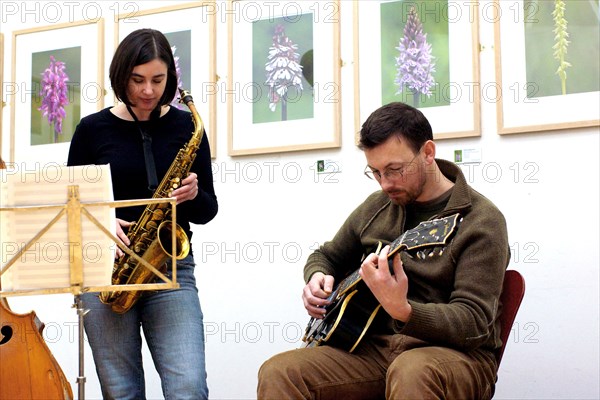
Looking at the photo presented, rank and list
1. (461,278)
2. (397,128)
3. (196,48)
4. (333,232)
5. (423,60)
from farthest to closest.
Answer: (196,48)
(333,232)
(423,60)
(397,128)
(461,278)

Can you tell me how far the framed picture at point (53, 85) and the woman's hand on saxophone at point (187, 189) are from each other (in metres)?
1.77

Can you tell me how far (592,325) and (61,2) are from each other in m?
3.04

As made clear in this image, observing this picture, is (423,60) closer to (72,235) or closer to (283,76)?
(283,76)

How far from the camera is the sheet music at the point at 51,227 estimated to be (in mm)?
2049

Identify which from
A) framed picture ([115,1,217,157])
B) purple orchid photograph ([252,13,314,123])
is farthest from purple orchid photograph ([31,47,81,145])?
purple orchid photograph ([252,13,314,123])

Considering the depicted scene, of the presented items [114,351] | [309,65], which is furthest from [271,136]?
[114,351]

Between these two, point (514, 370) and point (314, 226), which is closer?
point (514, 370)

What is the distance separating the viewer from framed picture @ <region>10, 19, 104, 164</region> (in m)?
4.11

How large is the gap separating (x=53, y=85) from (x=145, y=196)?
1896 millimetres

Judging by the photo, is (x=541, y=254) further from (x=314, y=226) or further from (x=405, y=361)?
(x=405, y=361)

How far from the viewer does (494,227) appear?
226 cm

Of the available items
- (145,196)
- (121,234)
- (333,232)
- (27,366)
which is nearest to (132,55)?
(145,196)

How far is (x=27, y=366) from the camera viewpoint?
8.16 ft

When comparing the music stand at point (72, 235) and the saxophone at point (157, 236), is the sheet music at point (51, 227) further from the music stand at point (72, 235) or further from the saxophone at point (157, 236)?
the saxophone at point (157, 236)
